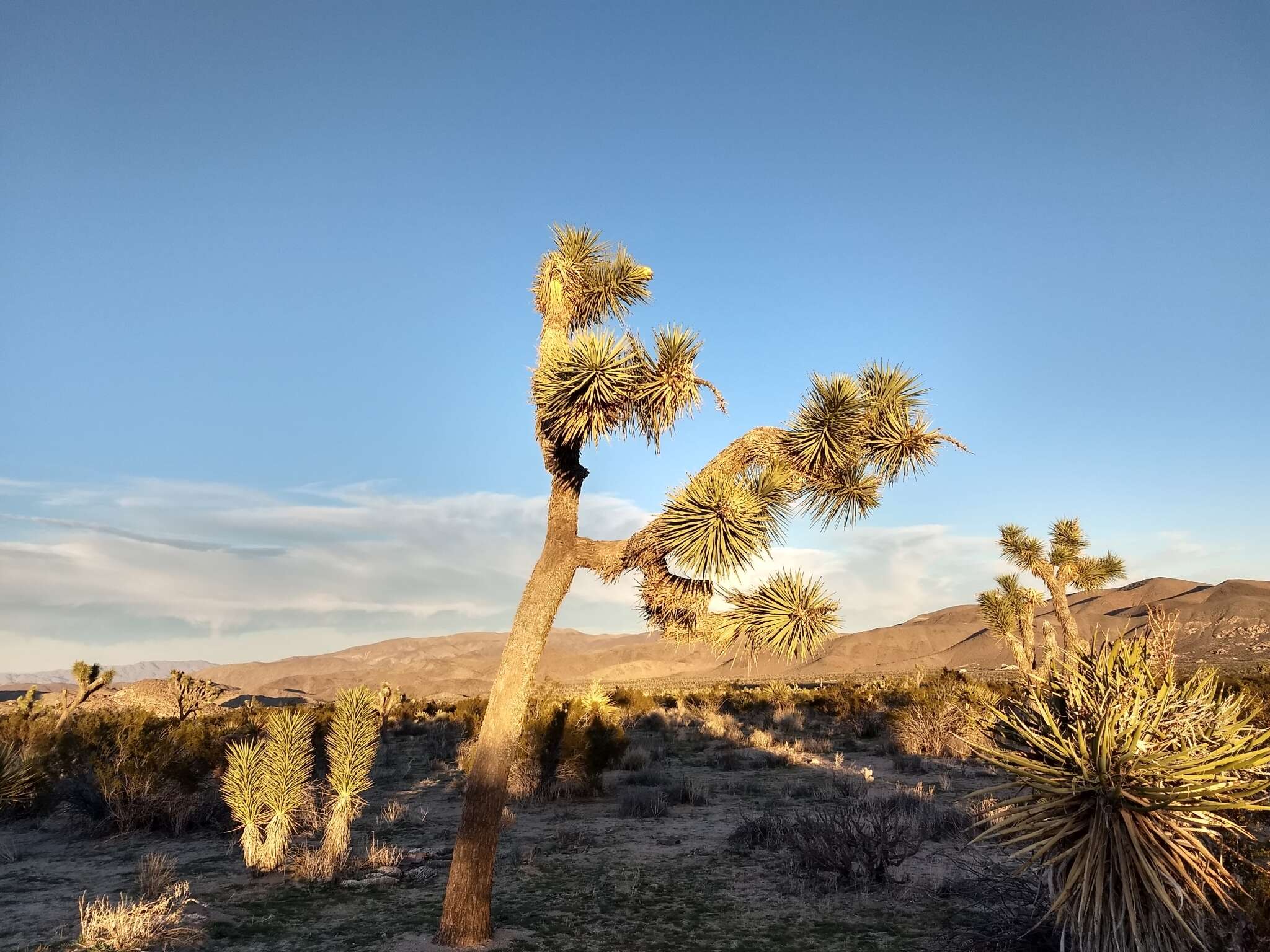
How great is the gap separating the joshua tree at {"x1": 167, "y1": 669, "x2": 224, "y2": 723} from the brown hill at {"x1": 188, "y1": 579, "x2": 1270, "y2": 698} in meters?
26.8

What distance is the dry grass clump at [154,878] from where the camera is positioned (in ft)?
25.7

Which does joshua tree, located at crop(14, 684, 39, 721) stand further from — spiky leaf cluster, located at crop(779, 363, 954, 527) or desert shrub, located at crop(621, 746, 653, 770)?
spiky leaf cluster, located at crop(779, 363, 954, 527)

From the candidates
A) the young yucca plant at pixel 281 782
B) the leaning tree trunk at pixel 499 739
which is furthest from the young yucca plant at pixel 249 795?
the leaning tree trunk at pixel 499 739

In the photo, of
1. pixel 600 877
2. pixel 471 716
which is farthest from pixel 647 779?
pixel 471 716

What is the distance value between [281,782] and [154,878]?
1.54 m

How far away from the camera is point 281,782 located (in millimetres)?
9227

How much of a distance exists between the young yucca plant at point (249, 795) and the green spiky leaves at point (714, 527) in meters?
6.29

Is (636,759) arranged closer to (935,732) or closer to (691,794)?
(691,794)

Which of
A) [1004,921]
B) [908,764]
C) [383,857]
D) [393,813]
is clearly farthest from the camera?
[908,764]

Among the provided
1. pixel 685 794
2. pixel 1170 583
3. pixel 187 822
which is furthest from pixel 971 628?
pixel 187 822

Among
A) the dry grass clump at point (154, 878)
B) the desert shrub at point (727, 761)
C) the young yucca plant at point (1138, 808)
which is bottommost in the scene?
the desert shrub at point (727, 761)

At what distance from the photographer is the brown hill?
55.4 meters

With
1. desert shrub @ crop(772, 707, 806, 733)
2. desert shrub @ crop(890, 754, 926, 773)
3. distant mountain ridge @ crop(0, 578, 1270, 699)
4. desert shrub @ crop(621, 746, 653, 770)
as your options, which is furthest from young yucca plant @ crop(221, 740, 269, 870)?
distant mountain ridge @ crop(0, 578, 1270, 699)

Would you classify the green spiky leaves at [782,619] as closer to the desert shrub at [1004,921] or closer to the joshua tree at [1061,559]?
the desert shrub at [1004,921]
